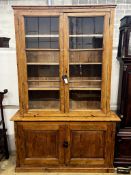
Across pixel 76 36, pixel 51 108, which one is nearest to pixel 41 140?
pixel 51 108

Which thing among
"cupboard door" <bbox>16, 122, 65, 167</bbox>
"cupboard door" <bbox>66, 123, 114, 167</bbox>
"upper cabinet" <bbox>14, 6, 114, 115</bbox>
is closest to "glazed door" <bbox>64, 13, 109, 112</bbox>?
"upper cabinet" <bbox>14, 6, 114, 115</bbox>

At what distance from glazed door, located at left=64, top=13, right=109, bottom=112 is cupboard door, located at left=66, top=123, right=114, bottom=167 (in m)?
0.25

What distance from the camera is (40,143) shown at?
2.34m

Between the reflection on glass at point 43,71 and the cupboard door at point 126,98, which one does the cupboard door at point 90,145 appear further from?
the reflection on glass at point 43,71

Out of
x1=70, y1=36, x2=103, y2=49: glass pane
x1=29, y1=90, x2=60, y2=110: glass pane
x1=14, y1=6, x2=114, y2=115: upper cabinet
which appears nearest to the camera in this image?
x1=14, y1=6, x2=114, y2=115: upper cabinet

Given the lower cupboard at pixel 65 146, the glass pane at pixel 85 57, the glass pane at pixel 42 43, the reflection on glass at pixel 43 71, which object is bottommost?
the lower cupboard at pixel 65 146

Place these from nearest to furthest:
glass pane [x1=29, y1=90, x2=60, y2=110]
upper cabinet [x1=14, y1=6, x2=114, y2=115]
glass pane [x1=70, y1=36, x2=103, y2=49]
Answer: upper cabinet [x1=14, y1=6, x2=114, y2=115] < glass pane [x1=70, y1=36, x2=103, y2=49] < glass pane [x1=29, y1=90, x2=60, y2=110]

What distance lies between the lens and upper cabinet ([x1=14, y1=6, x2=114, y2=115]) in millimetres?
2074

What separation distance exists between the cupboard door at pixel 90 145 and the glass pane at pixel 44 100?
380 mm

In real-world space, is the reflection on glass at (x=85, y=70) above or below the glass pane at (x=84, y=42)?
below

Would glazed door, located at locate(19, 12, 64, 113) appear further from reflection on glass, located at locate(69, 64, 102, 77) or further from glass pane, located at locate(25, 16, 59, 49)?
reflection on glass, located at locate(69, 64, 102, 77)

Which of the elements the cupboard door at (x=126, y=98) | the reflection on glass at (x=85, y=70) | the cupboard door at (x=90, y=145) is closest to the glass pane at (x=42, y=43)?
the reflection on glass at (x=85, y=70)

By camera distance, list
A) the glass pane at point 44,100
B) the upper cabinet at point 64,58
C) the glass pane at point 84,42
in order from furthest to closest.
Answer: the glass pane at point 44,100 → the glass pane at point 84,42 → the upper cabinet at point 64,58

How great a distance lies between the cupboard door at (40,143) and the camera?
228 centimetres
